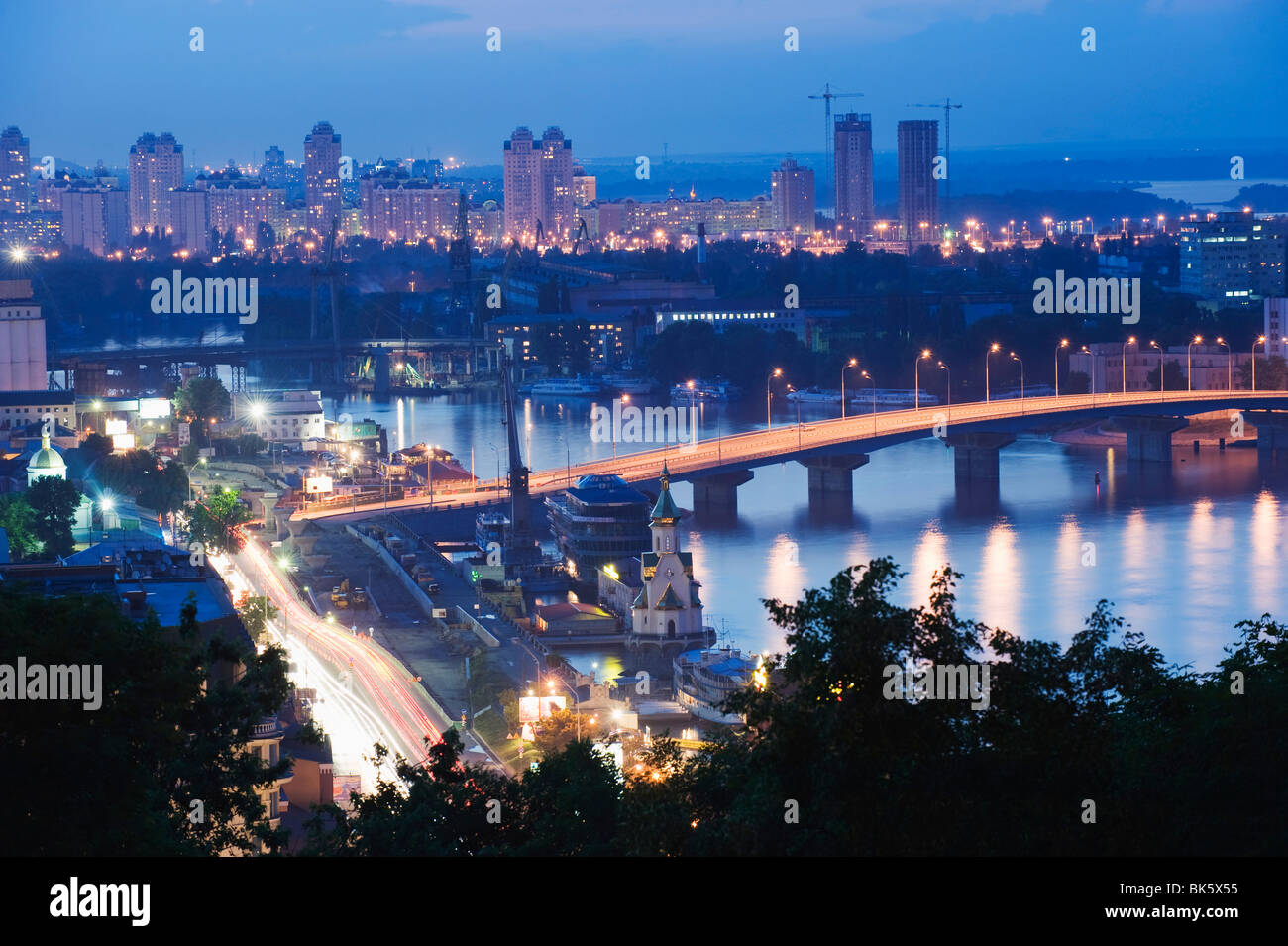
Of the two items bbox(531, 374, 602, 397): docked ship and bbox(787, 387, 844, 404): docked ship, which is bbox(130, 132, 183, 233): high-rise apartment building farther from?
bbox(787, 387, 844, 404): docked ship

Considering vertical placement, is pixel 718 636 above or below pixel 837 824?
below

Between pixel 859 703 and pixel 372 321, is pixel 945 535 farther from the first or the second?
pixel 372 321

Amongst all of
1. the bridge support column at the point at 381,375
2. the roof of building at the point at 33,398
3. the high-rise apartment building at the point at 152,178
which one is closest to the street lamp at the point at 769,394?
the bridge support column at the point at 381,375

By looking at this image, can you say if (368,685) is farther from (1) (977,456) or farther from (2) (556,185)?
(2) (556,185)

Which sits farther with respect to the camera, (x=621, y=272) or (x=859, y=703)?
(x=621, y=272)

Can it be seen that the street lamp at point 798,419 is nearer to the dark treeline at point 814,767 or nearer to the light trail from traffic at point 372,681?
the light trail from traffic at point 372,681

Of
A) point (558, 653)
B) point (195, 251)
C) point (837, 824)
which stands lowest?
point (558, 653)

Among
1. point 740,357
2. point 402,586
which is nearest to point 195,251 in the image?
point 740,357

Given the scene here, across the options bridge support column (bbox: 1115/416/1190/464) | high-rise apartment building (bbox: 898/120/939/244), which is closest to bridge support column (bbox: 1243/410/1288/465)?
bridge support column (bbox: 1115/416/1190/464)
